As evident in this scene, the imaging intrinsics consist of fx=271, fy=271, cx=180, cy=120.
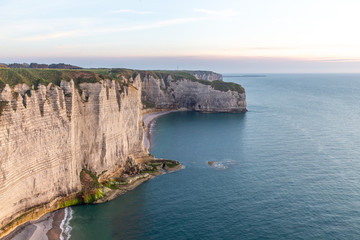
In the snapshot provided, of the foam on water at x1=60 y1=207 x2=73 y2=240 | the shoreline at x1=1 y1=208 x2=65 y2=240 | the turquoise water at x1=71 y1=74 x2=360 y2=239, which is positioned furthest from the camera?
the turquoise water at x1=71 y1=74 x2=360 y2=239

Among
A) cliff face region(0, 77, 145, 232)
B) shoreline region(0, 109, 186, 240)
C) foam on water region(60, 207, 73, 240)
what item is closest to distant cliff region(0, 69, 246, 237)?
cliff face region(0, 77, 145, 232)

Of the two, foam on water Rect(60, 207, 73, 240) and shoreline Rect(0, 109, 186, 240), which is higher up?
shoreline Rect(0, 109, 186, 240)

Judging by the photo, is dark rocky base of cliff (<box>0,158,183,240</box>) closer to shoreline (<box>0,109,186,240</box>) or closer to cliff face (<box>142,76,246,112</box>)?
shoreline (<box>0,109,186,240</box>)

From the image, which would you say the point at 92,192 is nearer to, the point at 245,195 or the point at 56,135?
the point at 56,135

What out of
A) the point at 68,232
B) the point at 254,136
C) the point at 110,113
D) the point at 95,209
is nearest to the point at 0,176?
the point at 68,232

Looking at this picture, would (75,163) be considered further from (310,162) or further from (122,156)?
(310,162)

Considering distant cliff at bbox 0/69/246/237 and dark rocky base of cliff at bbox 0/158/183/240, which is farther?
dark rocky base of cliff at bbox 0/158/183/240
